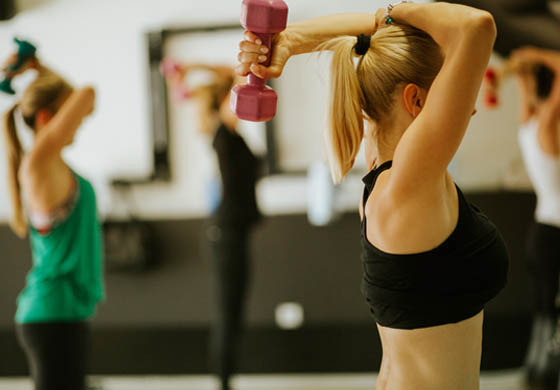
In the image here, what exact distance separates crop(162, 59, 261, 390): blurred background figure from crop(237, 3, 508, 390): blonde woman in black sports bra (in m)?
1.93

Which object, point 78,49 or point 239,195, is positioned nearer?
point 239,195

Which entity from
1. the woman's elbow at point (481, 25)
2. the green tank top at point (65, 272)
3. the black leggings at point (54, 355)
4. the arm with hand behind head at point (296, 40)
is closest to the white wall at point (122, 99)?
the green tank top at point (65, 272)

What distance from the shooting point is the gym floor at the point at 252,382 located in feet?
11.3

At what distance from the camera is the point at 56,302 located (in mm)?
2018

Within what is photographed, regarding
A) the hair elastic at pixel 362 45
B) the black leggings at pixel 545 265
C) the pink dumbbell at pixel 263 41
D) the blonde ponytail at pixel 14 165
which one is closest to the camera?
the pink dumbbell at pixel 263 41

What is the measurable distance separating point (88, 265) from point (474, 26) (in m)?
1.74

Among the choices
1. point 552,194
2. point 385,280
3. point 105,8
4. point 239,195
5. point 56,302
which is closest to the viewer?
point 385,280

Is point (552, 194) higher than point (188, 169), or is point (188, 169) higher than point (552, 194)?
point (552, 194)

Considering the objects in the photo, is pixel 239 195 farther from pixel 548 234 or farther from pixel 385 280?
pixel 385 280

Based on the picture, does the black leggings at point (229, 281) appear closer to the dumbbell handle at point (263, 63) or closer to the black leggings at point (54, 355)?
the black leggings at point (54, 355)

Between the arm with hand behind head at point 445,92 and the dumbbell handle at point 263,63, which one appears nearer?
the arm with hand behind head at point 445,92

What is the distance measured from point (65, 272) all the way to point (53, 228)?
0.58 ft

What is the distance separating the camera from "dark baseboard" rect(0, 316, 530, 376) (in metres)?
3.41

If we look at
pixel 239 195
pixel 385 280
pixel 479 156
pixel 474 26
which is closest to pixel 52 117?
pixel 239 195
